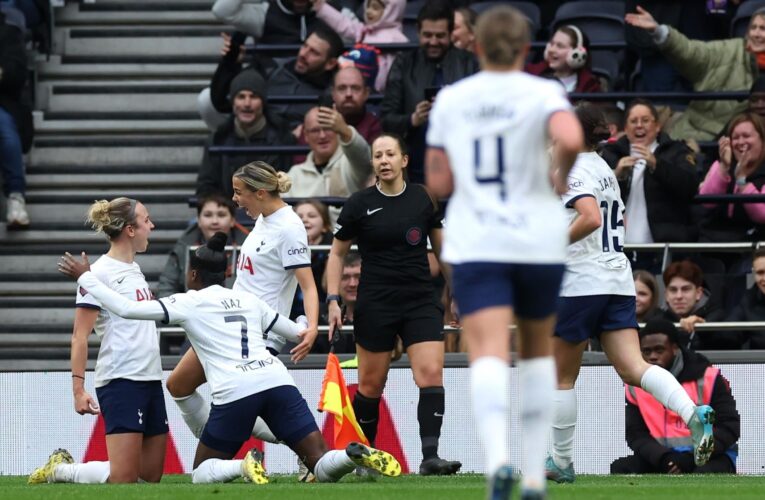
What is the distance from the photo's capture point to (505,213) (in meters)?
6.38

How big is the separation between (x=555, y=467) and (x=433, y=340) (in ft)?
3.78

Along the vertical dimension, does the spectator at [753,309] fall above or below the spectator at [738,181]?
below

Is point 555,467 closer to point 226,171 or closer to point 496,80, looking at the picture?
point 496,80

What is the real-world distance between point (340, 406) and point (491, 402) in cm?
410

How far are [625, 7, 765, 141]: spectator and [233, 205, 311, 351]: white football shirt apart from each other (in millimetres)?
4774

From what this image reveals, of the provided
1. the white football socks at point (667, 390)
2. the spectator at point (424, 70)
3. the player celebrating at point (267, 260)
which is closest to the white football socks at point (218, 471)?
the player celebrating at point (267, 260)

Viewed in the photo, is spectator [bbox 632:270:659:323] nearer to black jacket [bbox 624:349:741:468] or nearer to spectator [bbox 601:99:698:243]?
spectator [bbox 601:99:698:243]

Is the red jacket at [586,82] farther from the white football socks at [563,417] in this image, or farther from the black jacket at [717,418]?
the white football socks at [563,417]

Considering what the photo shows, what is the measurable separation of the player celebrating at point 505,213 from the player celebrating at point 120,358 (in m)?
4.12

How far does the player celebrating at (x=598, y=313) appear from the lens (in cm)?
923

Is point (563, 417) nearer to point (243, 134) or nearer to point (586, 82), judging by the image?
point (586, 82)

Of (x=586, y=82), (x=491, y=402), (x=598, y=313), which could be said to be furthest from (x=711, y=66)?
(x=491, y=402)

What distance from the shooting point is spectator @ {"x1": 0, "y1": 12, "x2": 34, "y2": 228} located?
15.1 metres

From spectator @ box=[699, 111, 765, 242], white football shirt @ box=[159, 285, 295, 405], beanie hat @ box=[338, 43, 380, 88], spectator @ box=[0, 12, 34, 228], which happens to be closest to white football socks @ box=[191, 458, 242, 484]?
white football shirt @ box=[159, 285, 295, 405]
